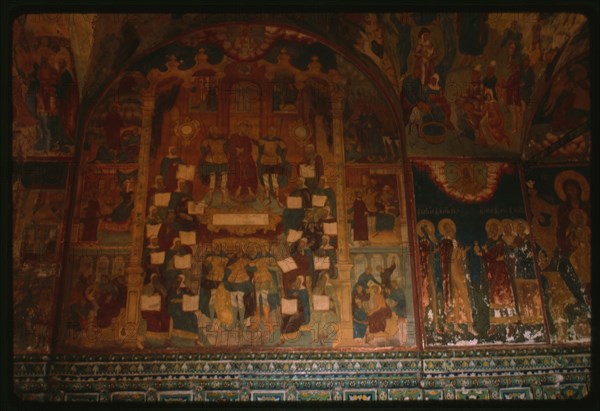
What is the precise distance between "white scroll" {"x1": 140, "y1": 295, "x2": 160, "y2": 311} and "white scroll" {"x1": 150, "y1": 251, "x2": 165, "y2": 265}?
0.46m

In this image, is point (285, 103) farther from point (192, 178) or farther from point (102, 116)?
point (102, 116)

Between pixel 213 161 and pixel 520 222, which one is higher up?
pixel 213 161

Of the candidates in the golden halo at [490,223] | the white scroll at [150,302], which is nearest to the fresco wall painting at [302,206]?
the white scroll at [150,302]

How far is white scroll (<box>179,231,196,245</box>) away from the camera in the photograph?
9.23 metres

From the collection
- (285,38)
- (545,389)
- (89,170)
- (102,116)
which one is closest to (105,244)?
(89,170)

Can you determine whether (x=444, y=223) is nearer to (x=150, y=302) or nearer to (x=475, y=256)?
(x=475, y=256)

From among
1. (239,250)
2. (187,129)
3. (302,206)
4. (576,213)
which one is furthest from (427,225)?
(187,129)

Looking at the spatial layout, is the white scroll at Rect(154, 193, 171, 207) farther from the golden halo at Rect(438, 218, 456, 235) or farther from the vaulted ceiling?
the golden halo at Rect(438, 218, 456, 235)

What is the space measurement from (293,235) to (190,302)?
5.30 ft

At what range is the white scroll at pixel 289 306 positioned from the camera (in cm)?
896

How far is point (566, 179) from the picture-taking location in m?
9.66

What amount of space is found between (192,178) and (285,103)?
1.74 m

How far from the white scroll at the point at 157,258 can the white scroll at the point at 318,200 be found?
2.15 m

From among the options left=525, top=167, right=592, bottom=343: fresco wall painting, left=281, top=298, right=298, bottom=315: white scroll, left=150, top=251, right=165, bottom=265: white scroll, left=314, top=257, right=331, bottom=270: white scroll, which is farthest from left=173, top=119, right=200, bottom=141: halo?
left=525, top=167, right=592, bottom=343: fresco wall painting
